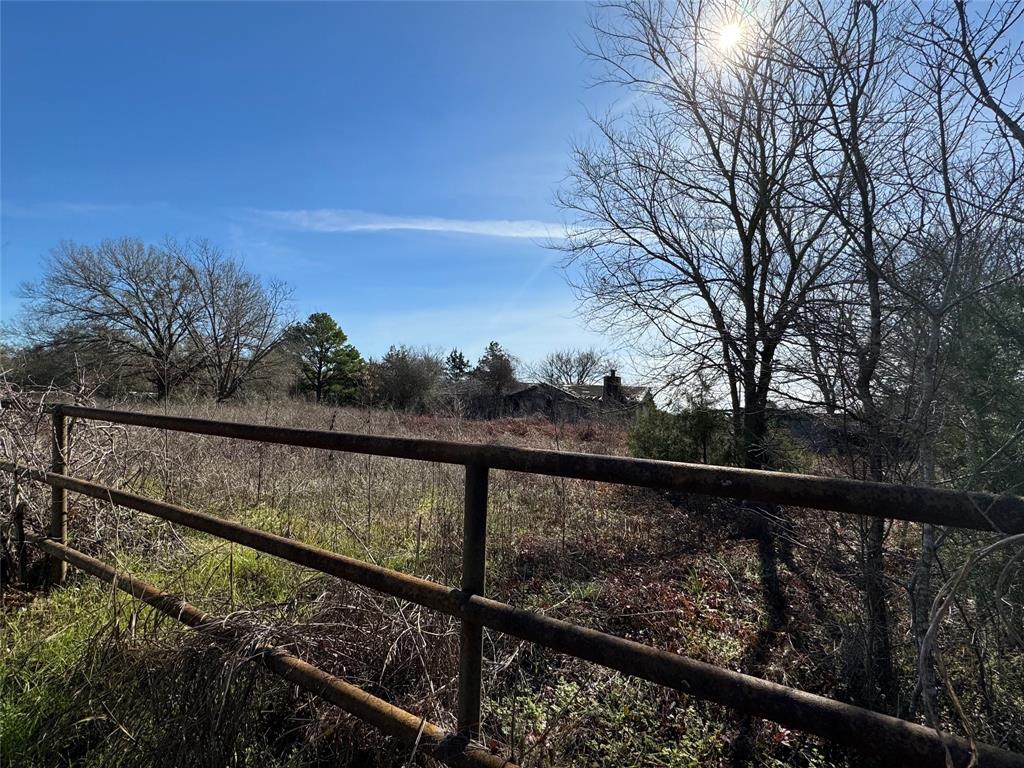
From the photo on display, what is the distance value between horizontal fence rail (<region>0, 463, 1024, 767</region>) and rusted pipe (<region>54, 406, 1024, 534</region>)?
368 millimetres

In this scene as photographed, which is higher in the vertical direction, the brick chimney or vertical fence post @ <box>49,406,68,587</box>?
the brick chimney

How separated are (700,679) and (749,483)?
1.43ft

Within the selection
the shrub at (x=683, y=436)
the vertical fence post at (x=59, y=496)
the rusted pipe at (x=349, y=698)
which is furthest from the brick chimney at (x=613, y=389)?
the rusted pipe at (x=349, y=698)

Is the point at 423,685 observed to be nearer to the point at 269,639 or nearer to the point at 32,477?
the point at 269,639

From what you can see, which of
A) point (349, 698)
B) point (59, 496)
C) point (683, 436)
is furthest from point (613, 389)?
point (349, 698)

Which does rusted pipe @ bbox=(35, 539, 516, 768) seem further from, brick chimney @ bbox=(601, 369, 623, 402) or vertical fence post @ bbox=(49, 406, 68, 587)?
brick chimney @ bbox=(601, 369, 623, 402)

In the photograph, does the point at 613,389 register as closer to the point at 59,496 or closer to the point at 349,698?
the point at 59,496

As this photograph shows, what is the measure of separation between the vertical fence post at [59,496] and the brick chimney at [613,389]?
8860mm

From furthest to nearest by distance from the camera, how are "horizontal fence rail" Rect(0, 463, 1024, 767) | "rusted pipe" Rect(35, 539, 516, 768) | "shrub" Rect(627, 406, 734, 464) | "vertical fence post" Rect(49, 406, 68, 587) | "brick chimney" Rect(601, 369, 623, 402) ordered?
"brick chimney" Rect(601, 369, 623, 402) < "shrub" Rect(627, 406, 734, 464) < "vertical fence post" Rect(49, 406, 68, 587) < "rusted pipe" Rect(35, 539, 516, 768) < "horizontal fence rail" Rect(0, 463, 1024, 767)

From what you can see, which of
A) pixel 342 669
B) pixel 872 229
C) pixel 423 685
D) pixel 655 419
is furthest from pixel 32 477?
pixel 655 419

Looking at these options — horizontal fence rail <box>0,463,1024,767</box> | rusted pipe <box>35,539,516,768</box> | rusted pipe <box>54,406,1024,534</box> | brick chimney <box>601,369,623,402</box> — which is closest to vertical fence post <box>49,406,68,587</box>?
rusted pipe <box>35,539,516,768</box>

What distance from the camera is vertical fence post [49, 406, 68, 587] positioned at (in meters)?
3.47

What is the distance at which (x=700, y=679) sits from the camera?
→ 47.4 inches

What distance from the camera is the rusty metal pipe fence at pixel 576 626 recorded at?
1021 millimetres
